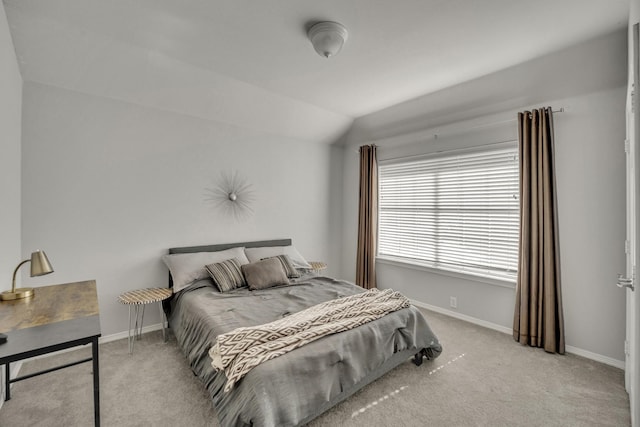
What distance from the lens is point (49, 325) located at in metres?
1.43

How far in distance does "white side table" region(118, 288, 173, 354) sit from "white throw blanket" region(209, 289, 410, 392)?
1.21 m

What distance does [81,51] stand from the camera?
2.41 meters

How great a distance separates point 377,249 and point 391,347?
240 cm

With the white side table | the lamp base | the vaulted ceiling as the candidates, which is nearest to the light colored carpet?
the white side table

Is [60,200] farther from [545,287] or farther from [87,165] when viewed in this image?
[545,287]

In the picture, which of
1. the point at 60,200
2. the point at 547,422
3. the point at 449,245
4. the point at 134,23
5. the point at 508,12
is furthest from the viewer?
the point at 449,245

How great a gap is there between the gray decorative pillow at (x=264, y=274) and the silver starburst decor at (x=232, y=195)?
0.87 meters

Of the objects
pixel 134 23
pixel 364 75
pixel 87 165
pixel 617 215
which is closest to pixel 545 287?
pixel 617 215

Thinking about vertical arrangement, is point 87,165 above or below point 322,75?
below

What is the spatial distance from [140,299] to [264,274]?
1153 millimetres

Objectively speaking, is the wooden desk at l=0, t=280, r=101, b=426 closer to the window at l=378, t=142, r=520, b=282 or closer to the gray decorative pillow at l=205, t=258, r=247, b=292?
the gray decorative pillow at l=205, t=258, r=247, b=292

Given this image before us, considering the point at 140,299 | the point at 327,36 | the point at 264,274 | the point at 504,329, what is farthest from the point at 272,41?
the point at 504,329

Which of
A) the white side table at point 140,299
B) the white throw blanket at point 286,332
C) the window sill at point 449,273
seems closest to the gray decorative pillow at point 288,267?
the white throw blanket at point 286,332

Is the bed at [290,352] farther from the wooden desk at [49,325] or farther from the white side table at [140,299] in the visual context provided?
the wooden desk at [49,325]
